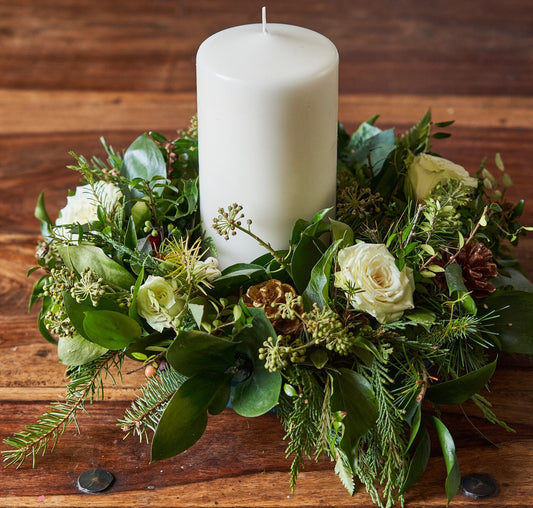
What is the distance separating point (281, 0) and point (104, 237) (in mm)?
918

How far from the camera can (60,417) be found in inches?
21.4

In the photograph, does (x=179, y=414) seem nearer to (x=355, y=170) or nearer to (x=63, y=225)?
(x=63, y=225)

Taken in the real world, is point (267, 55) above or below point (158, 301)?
above

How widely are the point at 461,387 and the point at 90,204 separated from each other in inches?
12.8

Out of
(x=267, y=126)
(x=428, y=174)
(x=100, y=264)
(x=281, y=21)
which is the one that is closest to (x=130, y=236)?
(x=100, y=264)

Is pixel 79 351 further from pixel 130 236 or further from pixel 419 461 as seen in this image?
pixel 419 461

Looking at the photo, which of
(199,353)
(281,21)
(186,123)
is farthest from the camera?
(281,21)

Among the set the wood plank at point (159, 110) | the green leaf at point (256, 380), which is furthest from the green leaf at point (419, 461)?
the wood plank at point (159, 110)

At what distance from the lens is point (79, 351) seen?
55 centimetres

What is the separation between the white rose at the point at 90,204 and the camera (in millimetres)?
617

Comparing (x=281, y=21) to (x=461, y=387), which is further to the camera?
(x=281, y=21)

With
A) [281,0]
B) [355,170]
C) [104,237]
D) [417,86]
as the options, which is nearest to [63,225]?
[104,237]

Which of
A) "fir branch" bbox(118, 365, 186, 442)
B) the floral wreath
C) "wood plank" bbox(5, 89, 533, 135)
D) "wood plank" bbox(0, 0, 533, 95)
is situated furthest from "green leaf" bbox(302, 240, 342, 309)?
"wood plank" bbox(0, 0, 533, 95)

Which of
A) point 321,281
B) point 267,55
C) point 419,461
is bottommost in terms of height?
point 419,461
